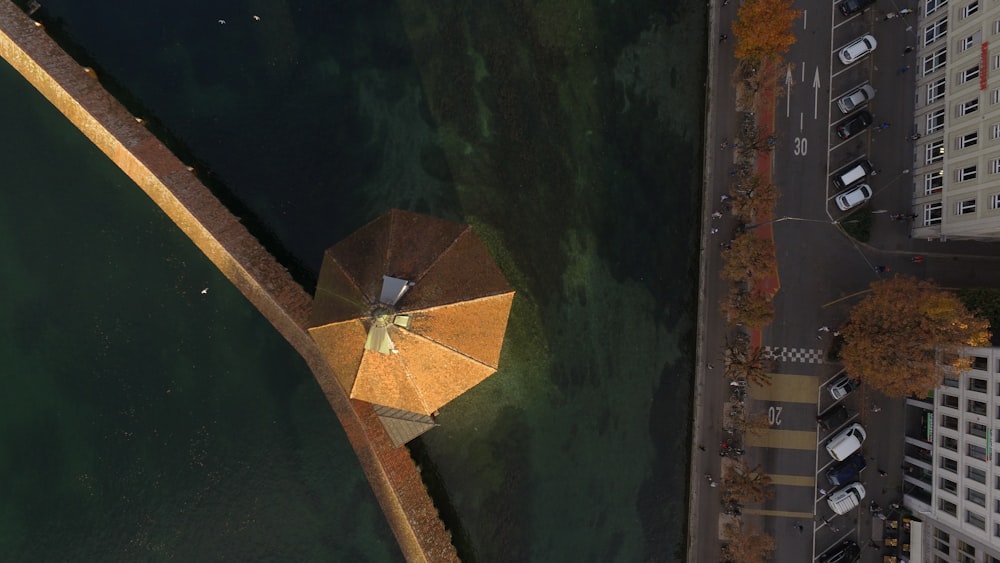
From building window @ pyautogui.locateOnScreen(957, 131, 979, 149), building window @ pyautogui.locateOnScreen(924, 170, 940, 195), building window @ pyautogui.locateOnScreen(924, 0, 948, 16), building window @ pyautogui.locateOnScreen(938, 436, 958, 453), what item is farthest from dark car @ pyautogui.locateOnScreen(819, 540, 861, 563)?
building window @ pyautogui.locateOnScreen(924, 0, 948, 16)

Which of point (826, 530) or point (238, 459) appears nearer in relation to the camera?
point (238, 459)

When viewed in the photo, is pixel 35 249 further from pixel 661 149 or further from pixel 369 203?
pixel 661 149

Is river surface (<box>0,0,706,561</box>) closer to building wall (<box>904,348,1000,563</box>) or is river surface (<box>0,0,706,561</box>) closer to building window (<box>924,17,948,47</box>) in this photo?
building window (<box>924,17,948,47</box>)

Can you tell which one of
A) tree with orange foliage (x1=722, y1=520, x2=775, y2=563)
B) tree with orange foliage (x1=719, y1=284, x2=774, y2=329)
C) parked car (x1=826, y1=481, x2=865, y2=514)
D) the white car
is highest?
the white car

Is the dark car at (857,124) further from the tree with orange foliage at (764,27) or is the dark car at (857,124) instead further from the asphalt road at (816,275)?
the tree with orange foliage at (764,27)

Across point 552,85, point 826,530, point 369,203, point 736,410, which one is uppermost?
point 552,85

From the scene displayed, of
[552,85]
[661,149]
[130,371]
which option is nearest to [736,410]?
[661,149]

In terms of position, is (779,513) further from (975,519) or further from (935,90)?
(935,90)
